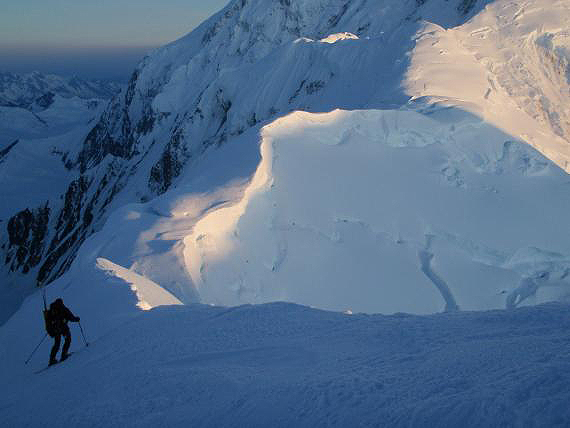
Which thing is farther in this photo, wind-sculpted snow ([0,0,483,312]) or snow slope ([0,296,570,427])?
wind-sculpted snow ([0,0,483,312])

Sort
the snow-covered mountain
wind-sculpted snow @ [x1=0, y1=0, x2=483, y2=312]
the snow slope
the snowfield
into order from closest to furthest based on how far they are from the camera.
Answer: the snow slope, the snowfield, the snow-covered mountain, wind-sculpted snow @ [x1=0, y1=0, x2=483, y2=312]

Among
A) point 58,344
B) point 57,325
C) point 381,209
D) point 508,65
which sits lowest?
point 381,209

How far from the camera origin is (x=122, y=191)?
220 ft

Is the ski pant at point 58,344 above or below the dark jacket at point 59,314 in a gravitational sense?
below

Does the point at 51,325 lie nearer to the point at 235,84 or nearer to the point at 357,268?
the point at 357,268

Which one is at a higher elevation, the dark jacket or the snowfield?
the dark jacket

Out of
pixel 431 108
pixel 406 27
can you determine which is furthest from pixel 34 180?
pixel 431 108

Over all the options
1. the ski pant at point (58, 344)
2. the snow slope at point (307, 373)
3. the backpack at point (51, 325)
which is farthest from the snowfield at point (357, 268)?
the backpack at point (51, 325)

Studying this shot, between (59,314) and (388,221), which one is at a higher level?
(59,314)

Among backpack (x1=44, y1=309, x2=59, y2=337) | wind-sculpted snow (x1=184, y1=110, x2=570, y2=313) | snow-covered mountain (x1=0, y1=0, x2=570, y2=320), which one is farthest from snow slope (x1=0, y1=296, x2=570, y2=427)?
wind-sculpted snow (x1=184, y1=110, x2=570, y2=313)

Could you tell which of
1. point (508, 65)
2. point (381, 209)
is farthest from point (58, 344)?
point (508, 65)

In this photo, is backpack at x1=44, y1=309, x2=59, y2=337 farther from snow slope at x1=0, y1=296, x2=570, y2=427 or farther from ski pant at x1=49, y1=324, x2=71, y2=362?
snow slope at x1=0, y1=296, x2=570, y2=427

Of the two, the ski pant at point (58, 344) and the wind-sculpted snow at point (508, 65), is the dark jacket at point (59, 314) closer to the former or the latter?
the ski pant at point (58, 344)

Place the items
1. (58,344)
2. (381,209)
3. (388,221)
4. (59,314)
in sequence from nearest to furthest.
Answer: (58,344)
(59,314)
(388,221)
(381,209)
